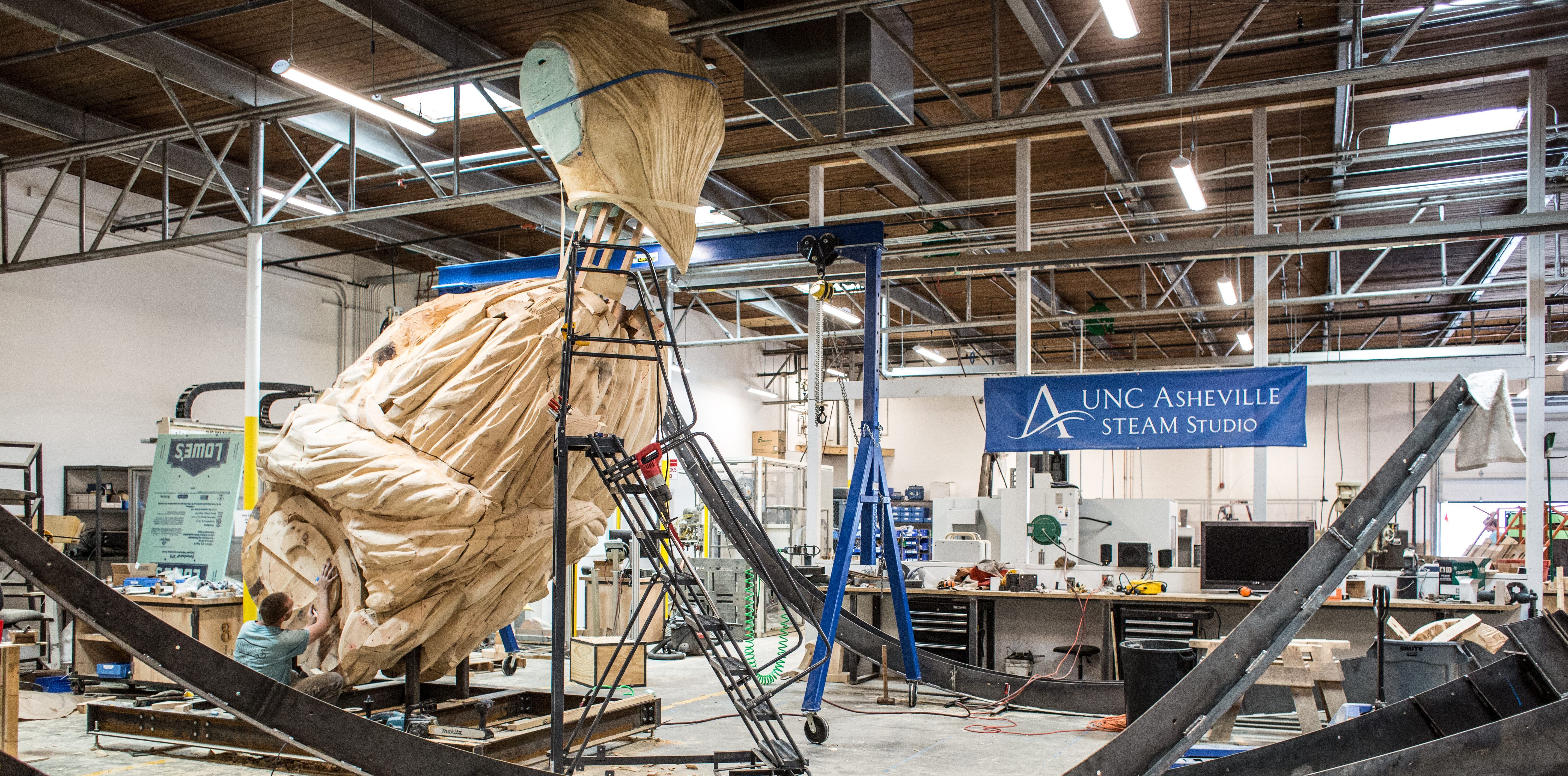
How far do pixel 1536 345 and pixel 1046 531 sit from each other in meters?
4.85

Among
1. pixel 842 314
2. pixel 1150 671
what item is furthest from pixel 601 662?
pixel 842 314

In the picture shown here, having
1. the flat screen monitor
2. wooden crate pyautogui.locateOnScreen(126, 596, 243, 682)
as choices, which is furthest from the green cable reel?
wooden crate pyautogui.locateOnScreen(126, 596, 243, 682)

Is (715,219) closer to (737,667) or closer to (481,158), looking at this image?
(481,158)

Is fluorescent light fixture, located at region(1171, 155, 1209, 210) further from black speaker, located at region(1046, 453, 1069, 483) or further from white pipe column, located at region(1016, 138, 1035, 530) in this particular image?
black speaker, located at region(1046, 453, 1069, 483)

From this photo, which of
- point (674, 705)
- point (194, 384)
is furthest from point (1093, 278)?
point (194, 384)

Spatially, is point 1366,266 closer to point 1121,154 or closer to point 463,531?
point 1121,154

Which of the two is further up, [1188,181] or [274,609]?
[1188,181]

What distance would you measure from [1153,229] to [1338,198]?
2.39m

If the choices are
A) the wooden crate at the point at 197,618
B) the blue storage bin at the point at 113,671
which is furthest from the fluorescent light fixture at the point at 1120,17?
the blue storage bin at the point at 113,671

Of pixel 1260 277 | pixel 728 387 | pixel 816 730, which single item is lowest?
pixel 816 730

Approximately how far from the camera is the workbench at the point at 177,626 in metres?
9.26

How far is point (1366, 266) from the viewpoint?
17719 mm

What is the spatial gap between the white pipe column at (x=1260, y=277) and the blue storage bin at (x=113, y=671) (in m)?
10.6

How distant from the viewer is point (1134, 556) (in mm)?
11508
